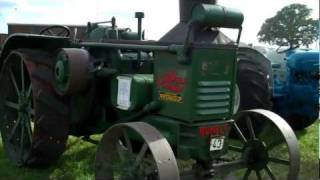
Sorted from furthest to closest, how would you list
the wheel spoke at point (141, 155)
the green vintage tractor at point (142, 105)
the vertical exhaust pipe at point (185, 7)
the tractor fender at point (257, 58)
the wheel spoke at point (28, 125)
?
the vertical exhaust pipe at point (185, 7)
the tractor fender at point (257, 58)
the wheel spoke at point (28, 125)
the green vintage tractor at point (142, 105)
the wheel spoke at point (141, 155)

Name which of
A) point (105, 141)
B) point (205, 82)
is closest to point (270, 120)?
point (205, 82)

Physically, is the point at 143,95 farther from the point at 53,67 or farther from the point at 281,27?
the point at 281,27

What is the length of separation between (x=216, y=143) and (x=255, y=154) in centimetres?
66

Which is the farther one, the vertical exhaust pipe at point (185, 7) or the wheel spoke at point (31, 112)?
the vertical exhaust pipe at point (185, 7)

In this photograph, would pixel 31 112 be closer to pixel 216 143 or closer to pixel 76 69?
pixel 76 69

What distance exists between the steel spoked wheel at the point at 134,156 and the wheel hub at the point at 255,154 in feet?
3.12

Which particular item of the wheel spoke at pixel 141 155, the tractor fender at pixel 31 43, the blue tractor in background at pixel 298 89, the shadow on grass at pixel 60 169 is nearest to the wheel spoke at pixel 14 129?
the shadow on grass at pixel 60 169

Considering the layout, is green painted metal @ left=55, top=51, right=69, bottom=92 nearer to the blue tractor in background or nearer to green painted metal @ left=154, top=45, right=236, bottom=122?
green painted metal @ left=154, top=45, right=236, bottom=122

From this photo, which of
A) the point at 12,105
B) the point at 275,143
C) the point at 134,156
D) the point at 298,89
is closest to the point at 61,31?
the point at 12,105

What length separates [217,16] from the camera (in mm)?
3178

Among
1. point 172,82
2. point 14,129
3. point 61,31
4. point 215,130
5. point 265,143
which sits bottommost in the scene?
point 14,129

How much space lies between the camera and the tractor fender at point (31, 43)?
14.6ft

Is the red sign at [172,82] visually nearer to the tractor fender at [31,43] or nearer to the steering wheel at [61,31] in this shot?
the tractor fender at [31,43]

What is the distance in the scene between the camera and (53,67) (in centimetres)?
426
